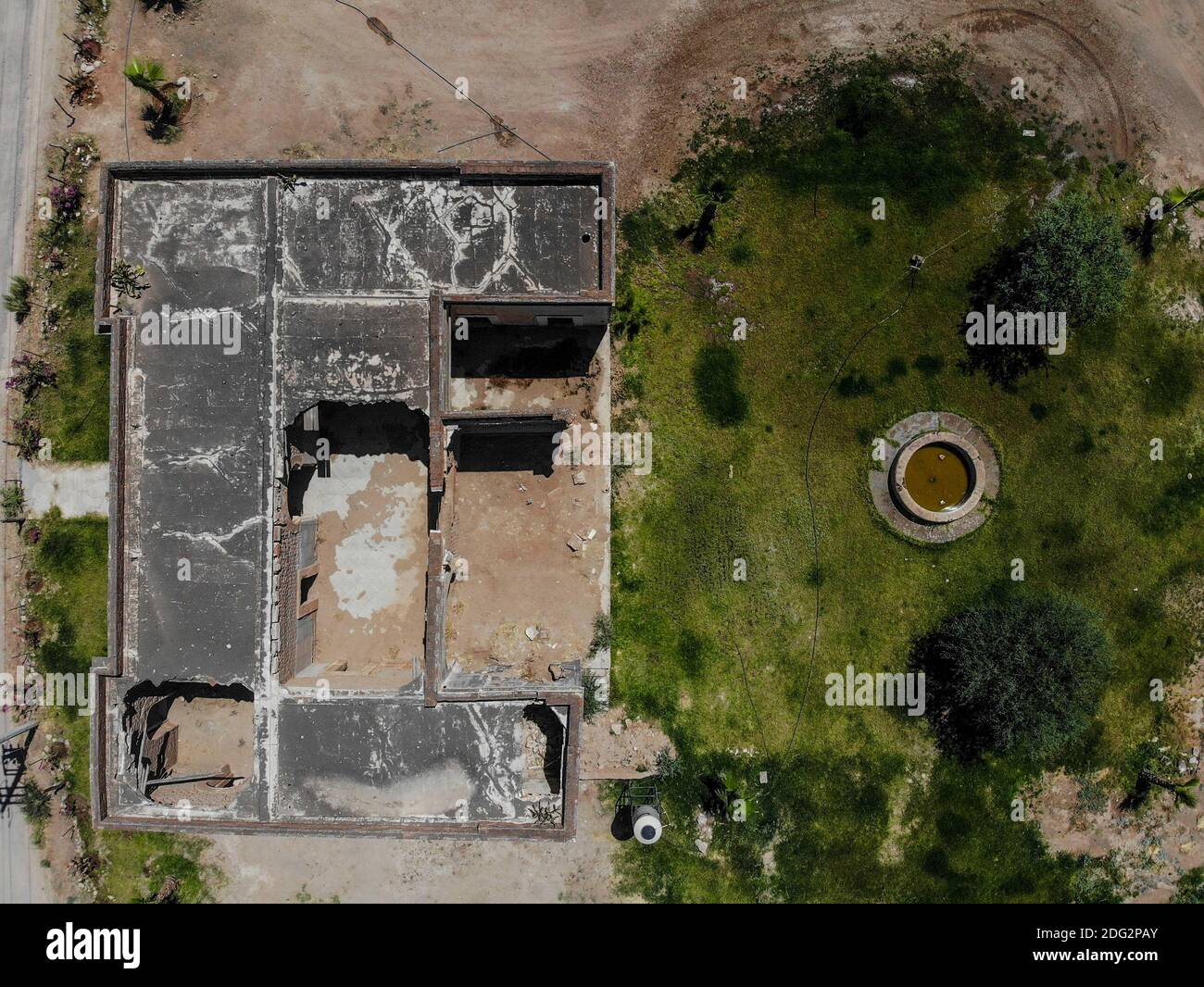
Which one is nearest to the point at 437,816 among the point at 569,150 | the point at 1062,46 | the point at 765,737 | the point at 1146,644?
the point at 765,737

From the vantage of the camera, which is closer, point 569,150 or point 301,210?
point 301,210

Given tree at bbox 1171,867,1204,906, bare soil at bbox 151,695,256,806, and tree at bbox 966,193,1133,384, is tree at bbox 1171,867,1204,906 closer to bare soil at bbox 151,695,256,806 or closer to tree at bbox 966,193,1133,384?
tree at bbox 966,193,1133,384

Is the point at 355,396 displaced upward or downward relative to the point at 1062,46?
downward

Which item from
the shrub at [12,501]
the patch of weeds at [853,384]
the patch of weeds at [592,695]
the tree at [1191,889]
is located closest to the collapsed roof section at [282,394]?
the patch of weeds at [592,695]

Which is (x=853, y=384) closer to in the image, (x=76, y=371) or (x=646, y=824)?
(x=646, y=824)

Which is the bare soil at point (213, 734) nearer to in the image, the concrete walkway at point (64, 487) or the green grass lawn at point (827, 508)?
the concrete walkway at point (64, 487)

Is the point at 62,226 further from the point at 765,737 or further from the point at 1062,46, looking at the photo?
the point at 1062,46

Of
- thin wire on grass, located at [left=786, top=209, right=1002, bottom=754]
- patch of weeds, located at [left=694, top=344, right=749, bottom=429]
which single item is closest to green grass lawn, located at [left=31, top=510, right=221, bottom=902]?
patch of weeds, located at [left=694, top=344, right=749, bottom=429]

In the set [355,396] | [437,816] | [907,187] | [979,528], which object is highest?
[907,187]
